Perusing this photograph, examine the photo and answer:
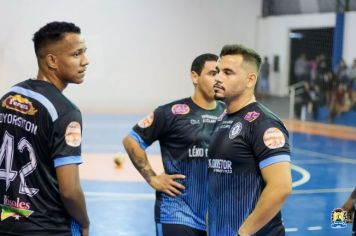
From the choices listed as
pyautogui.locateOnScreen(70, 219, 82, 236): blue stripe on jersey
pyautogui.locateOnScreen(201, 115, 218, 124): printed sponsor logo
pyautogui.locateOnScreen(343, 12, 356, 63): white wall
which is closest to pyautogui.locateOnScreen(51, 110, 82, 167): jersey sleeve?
pyautogui.locateOnScreen(70, 219, 82, 236): blue stripe on jersey

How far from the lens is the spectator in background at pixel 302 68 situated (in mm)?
25391

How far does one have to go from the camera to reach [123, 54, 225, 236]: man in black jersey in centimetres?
437

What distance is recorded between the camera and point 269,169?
3092 millimetres

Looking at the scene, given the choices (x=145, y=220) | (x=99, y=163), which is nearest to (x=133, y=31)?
(x=99, y=163)

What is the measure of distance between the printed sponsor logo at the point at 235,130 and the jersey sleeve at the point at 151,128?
1.29 m

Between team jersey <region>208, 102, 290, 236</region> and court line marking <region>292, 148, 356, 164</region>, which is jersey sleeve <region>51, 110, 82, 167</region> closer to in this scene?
team jersey <region>208, 102, 290, 236</region>

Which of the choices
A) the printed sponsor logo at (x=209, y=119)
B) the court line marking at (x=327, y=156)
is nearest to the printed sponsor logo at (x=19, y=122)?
the printed sponsor logo at (x=209, y=119)

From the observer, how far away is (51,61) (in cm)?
322

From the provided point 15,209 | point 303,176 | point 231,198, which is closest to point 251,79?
point 231,198

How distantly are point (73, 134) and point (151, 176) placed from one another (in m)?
1.69

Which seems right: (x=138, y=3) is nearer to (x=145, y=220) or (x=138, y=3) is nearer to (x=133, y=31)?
(x=133, y=31)

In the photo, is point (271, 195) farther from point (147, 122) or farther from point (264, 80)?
point (264, 80)

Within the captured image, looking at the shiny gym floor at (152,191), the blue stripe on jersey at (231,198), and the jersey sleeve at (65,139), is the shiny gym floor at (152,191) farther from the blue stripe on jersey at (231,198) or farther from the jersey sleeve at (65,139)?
the jersey sleeve at (65,139)

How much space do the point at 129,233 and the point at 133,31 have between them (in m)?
20.9
